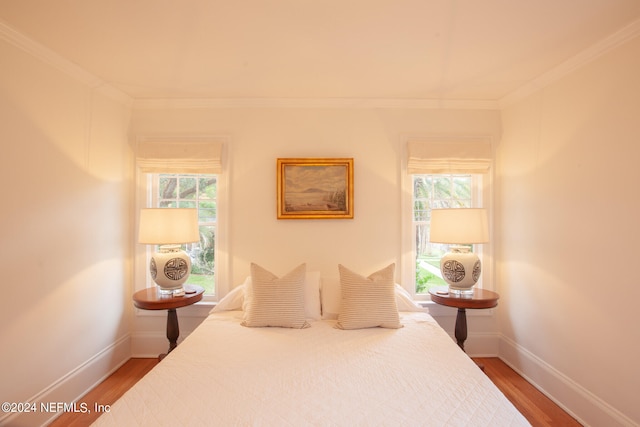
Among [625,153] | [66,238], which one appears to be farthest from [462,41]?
[66,238]

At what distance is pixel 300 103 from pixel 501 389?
122 inches

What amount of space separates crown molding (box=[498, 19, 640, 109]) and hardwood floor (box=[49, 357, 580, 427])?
252 centimetres

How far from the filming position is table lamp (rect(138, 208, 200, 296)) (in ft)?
8.51

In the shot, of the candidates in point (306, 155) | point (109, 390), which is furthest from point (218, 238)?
point (109, 390)

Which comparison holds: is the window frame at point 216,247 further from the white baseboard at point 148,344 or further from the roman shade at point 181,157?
the white baseboard at point 148,344

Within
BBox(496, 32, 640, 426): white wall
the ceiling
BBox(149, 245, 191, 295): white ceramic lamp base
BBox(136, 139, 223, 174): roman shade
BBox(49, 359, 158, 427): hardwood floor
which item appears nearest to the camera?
the ceiling

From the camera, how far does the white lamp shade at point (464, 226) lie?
262 centimetres

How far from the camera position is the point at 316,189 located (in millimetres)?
3055

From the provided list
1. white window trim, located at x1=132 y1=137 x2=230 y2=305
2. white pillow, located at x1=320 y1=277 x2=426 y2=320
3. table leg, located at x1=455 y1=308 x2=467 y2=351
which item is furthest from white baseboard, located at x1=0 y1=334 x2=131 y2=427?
table leg, located at x1=455 y1=308 x2=467 y2=351

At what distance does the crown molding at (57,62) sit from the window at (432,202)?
2989mm

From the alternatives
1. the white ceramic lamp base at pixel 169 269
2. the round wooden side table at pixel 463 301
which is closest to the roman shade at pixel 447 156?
the round wooden side table at pixel 463 301

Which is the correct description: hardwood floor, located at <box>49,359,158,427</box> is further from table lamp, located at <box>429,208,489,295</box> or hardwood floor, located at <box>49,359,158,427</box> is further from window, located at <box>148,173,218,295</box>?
table lamp, located at <box>429,208,489,295</box>

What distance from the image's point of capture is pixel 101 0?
167cm

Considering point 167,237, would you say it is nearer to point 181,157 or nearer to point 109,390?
point 181,157
